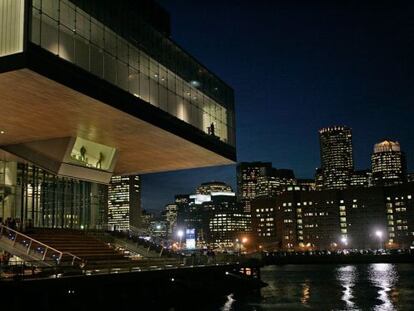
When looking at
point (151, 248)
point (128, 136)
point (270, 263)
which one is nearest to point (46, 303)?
point (128, 136)

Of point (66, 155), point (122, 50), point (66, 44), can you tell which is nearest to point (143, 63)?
point (122, 50)

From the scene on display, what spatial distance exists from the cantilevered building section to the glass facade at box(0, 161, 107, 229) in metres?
0.33

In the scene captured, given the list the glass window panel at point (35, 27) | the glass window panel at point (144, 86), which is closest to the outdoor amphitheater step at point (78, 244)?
the glass window panel at point (144, 86)

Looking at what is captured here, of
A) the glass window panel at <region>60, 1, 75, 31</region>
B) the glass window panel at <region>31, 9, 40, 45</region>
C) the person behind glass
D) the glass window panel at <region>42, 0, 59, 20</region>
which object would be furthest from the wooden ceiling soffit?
the glass window panel at <region>31, 9, 40, 45</region>

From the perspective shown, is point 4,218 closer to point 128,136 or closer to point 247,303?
point 128,136

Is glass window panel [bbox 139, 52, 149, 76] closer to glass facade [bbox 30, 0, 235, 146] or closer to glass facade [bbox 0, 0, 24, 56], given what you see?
glass facade [bbox 30, 0, 235, 146]

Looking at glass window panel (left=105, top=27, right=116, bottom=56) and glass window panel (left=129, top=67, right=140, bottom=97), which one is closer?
glass window panel (left=105, top=27, right=116, bottom=56)

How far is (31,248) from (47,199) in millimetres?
15542

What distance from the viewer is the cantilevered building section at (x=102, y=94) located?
26625 mm

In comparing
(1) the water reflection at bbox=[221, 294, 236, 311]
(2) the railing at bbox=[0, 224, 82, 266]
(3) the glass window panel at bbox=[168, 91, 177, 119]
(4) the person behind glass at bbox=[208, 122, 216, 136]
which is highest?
(3) the glass window panel at bbox=[168, 91, 177, 119]

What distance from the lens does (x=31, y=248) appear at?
102ft

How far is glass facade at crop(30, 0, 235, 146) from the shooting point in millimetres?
28031

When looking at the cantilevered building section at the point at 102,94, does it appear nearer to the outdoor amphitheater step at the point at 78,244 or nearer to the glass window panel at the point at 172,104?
the glass window panel at the point at 172,104

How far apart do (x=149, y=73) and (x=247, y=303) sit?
17173mm
